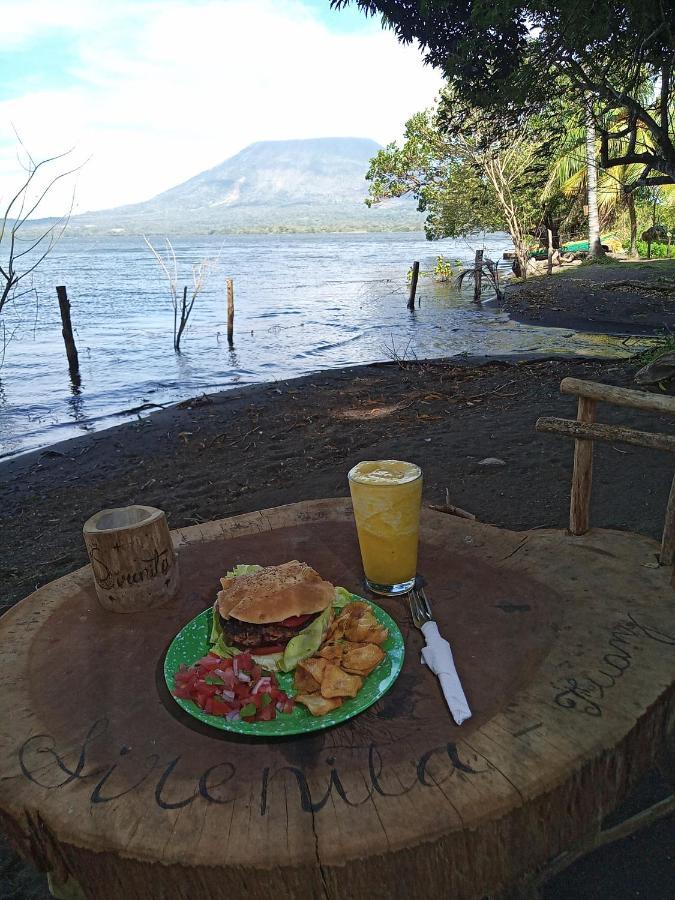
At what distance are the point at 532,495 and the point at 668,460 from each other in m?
1.21

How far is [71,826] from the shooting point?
1236 mm

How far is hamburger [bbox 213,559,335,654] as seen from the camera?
160cm

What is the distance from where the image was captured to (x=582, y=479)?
247cm

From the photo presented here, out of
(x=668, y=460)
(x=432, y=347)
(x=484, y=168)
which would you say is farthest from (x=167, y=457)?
(x=484, y=168)

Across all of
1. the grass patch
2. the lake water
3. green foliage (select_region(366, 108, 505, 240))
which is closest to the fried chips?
the grass patch

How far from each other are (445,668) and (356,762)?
0.35 metres

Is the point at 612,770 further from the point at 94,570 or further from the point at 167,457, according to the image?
the point at 167,457

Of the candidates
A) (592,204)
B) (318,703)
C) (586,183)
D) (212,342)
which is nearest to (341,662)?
(318,703)

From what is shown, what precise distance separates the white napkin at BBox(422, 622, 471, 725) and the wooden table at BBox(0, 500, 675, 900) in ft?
0.11

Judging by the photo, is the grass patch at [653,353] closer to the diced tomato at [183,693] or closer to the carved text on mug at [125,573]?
the carved text on mug at [125,573]

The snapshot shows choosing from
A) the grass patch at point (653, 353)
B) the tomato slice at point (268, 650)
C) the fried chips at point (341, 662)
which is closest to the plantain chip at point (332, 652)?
the fried chips at point (341, 662)

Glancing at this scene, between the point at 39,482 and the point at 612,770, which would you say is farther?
the point at 39,482

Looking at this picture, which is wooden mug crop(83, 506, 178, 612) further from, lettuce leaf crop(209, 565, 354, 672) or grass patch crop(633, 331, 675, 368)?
grass patch crop(633, 331, 675, 368)

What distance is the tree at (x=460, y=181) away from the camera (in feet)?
86.9
